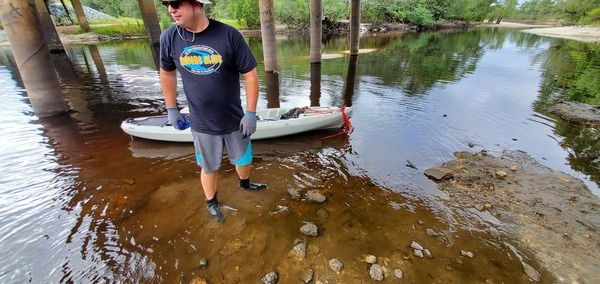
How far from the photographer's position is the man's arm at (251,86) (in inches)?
117

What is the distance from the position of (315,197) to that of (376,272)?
1.69 metres

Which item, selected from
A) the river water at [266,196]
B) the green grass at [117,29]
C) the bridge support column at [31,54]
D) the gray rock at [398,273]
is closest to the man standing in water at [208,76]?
the river water at [266,196]

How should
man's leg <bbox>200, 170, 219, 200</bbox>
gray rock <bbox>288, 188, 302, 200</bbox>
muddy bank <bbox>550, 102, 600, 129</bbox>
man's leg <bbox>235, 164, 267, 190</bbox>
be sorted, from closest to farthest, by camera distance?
man's leg <bbox>200, 170, 219, 200</bbox> < man's leg <bbox>235, 164, 267, 190</bbox> < gray rock <bbox>288, 188, 302, 200</bbox> < muddy bank <bbox>550, 102, 600, 129</bbox>

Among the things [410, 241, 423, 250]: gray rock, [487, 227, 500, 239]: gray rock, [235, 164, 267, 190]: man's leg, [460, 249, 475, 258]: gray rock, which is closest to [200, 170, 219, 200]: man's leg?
[235, 164, 267, 190]: man's leg

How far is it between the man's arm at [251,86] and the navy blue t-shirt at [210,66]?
7 centimetres

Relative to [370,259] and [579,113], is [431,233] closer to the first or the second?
[370,259]

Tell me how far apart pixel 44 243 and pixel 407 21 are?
63071 millimetres

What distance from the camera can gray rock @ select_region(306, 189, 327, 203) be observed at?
4.44 metres

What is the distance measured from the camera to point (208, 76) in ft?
9.31

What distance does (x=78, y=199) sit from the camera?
15.2 ft

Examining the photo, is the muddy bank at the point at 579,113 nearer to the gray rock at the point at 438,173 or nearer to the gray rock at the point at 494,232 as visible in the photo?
the gray rock at the point at 438,173

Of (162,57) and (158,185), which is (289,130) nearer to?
(158,185)

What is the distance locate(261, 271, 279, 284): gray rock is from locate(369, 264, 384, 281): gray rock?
1.13m

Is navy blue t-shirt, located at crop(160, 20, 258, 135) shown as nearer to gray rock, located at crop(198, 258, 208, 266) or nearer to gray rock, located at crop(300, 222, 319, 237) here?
gray rock, located at crop(198, 258, 208, 266)
